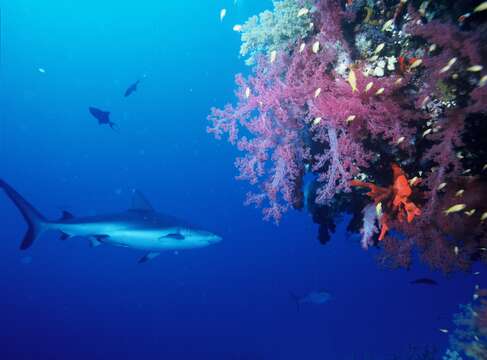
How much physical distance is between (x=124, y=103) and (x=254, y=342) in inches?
3578

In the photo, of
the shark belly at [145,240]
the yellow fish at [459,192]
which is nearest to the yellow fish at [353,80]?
the yellow fish at [459,192]

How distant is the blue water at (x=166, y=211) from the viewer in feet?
111

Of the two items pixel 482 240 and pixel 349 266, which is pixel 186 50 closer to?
pixel 349 266

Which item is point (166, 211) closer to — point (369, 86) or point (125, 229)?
point (125, 229)

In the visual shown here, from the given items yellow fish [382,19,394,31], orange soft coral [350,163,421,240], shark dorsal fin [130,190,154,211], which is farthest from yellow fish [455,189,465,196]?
shark dorsal fin [130,190,154,211]

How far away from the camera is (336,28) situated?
3.48 m

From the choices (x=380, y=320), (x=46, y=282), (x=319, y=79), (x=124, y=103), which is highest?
(x=124, y=103)

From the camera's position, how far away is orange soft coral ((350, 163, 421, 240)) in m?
3.36

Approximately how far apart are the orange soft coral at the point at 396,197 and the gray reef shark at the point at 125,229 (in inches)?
240

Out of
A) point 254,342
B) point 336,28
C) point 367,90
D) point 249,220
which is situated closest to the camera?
point 367,90

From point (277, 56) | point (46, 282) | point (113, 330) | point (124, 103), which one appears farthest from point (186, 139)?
point (277, 56)

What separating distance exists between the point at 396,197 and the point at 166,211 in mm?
74135

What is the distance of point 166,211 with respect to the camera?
74250 millimetres

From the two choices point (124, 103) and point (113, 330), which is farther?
point (124, 103)
